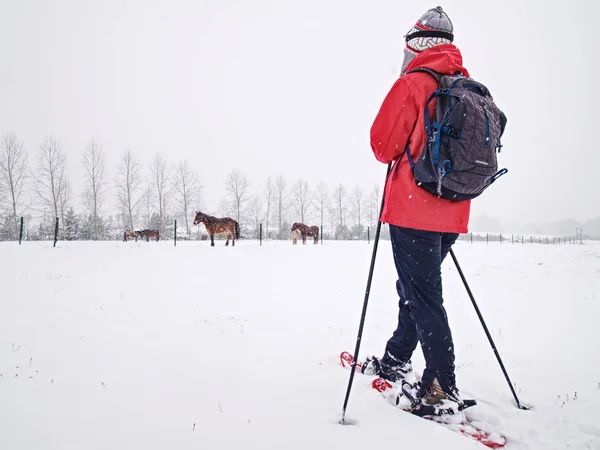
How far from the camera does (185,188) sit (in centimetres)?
3966

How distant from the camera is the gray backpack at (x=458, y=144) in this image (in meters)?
1.93

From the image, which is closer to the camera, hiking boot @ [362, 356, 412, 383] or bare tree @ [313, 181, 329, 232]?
hiking boot @ [362, 356, 412, 383]

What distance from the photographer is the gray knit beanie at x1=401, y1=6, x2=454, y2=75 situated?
7.59ft

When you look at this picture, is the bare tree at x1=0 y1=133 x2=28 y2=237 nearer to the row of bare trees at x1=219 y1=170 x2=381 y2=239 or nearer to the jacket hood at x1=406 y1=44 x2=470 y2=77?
the row of bare trees at x1=219 y1=170 x2=381 y2=239

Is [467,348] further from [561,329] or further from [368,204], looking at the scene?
[368,204]

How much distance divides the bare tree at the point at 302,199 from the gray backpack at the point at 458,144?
46.1m

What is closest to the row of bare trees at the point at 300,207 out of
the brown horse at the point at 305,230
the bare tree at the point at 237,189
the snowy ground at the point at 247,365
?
the bare tree at the point at 237,189

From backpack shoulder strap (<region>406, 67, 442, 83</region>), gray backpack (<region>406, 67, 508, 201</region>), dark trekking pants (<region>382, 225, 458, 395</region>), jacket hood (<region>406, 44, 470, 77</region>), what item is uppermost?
jacket hood (<region>406, 44, 470, 77</region>)

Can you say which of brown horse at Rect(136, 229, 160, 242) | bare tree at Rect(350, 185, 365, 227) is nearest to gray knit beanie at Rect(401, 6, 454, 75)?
brown horse at Rect(136, 229, 160, 242)

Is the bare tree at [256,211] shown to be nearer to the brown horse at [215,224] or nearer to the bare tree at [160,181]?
the bare tree at [160,181]

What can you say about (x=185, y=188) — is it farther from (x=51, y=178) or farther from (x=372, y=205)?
(x=372, y=205)

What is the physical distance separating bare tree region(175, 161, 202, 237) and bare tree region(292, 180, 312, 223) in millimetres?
15798

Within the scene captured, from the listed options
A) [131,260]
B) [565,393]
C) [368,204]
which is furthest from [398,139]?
[368,204]

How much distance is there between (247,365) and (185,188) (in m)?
40.4
